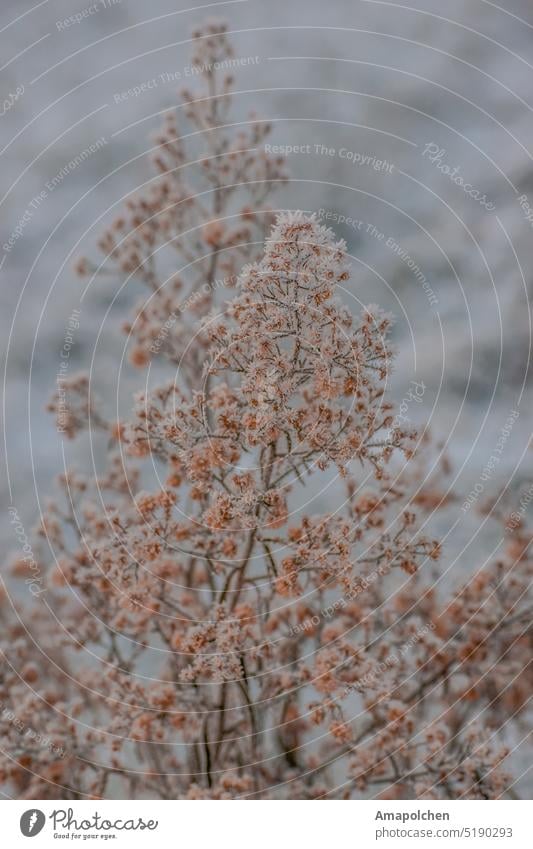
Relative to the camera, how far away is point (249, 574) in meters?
0.82

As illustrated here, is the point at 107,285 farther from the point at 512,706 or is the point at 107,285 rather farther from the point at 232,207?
the point at 512,706

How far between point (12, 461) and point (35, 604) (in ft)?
0.58

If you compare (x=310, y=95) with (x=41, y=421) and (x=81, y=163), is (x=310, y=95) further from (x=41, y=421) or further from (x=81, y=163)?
(x=41, y=421)

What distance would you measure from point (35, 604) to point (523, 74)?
0.86 m

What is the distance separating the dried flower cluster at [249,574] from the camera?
0.65 m

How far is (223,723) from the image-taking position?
79cm

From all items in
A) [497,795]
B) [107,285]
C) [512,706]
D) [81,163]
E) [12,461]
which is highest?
[81,163]

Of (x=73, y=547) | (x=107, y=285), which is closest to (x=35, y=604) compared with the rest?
(x=73, y=547)

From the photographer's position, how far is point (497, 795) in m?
0.78

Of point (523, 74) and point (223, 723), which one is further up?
point (523, 74)

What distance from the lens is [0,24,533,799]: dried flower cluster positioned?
2.15 feet

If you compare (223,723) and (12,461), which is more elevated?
(12,461)

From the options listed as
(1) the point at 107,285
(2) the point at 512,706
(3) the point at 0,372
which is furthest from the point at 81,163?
(2) the point at 512,706

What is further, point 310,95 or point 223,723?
point 310,95
